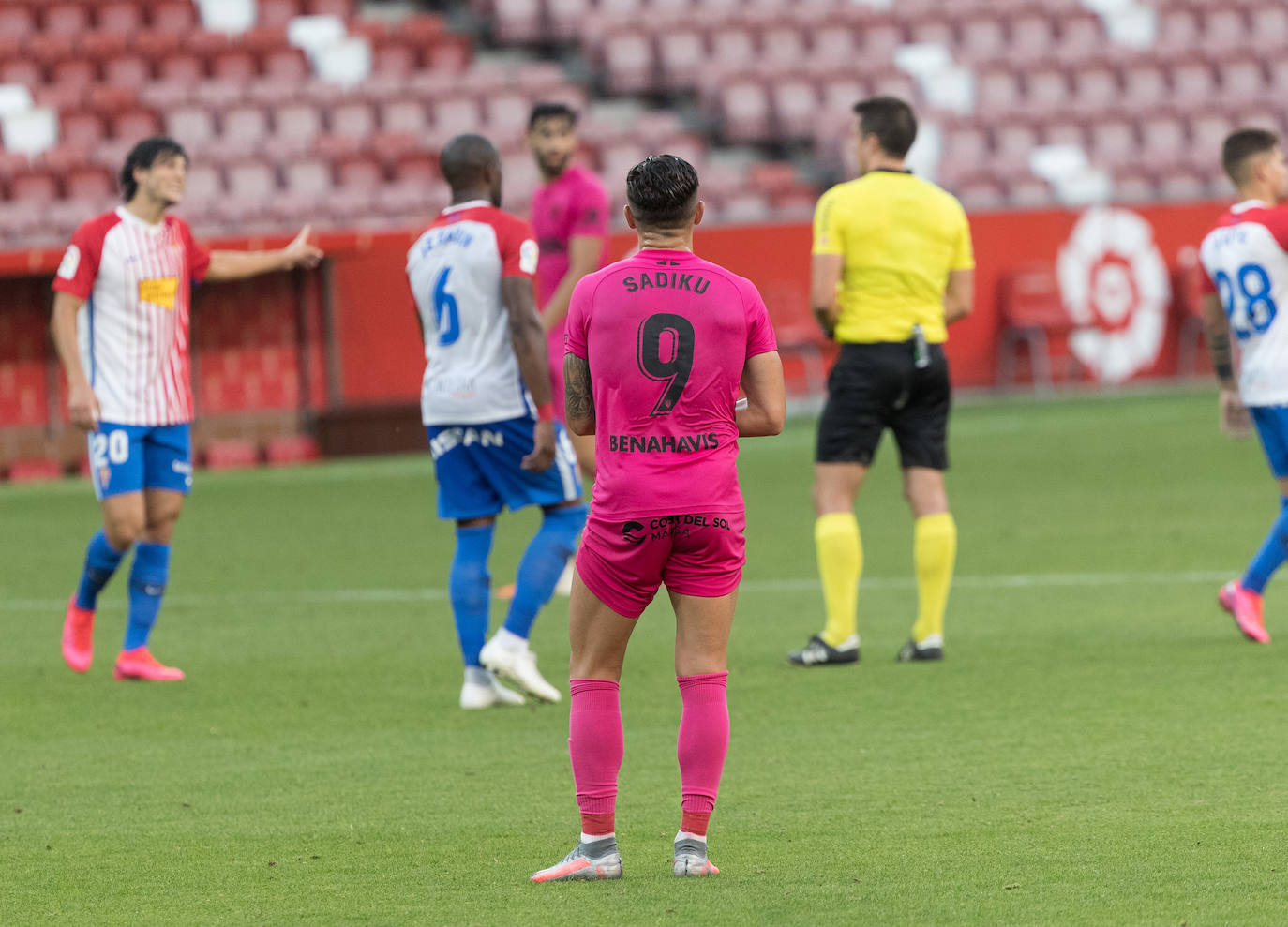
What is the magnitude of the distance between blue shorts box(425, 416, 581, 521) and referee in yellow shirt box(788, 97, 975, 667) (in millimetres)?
1189

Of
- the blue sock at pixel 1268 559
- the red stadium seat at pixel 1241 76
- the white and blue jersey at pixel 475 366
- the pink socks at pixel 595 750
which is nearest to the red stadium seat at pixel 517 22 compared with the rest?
the red stadium seat at pixel 1241 76

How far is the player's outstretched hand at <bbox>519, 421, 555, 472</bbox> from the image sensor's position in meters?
6.32

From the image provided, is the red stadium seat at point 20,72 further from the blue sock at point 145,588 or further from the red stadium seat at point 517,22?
the blue sock at point 145,588

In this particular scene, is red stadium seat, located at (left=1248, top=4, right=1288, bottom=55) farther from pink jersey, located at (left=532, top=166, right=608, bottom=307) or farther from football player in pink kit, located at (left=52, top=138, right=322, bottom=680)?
football player in pink kit, located at (left=52, top=138, right=322, bottom=680)

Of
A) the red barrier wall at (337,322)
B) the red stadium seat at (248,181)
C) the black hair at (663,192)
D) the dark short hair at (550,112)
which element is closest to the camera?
the black hair at (663,192)

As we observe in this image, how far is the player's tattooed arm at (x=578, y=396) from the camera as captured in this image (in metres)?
4.23

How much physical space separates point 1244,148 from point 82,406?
441 cm

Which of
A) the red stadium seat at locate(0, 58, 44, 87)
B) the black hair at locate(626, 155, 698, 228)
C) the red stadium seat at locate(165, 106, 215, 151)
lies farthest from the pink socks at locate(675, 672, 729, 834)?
the red stadium seat at locate(0, 58, 44, 87)

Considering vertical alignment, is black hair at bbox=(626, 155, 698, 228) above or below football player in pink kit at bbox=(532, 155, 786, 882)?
above

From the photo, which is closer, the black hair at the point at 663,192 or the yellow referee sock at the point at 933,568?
the black hair at the point at 663,192

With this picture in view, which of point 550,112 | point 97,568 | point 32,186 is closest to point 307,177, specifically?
point 32,186

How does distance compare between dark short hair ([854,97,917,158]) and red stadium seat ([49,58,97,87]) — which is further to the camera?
red stadium seat ([49,58,97,87])

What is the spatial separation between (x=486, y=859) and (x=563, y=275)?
16.6ft

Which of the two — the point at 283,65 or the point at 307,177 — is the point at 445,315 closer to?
the point at 307,177
